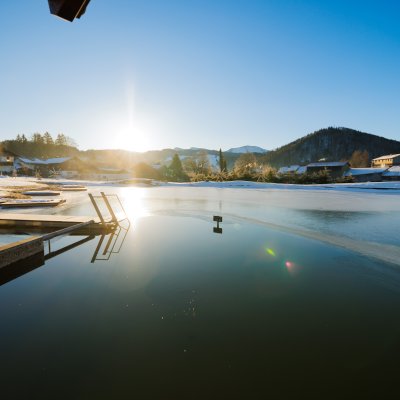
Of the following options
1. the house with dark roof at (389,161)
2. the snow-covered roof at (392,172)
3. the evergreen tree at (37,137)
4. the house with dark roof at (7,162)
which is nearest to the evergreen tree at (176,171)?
the house with dark roof at (7,162)

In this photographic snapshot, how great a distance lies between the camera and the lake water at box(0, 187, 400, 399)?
2.07 meters

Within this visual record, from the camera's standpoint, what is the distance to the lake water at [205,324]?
2074mm

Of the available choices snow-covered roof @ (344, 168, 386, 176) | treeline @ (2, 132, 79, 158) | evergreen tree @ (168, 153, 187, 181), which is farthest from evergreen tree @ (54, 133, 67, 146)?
snow-covered roof @ (344, 168, 386, 176)

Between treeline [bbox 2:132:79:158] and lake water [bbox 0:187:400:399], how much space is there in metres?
110

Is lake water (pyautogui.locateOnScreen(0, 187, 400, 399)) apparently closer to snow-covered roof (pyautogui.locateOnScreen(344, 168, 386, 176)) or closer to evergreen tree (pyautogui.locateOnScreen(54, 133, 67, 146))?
snow-covered roof (pyautogui.locateOnScreen(344, 168, 386, 176))

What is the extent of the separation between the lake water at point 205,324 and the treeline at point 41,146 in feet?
362

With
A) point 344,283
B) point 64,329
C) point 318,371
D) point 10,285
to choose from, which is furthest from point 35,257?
point 344,283

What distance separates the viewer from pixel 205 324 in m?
2.84

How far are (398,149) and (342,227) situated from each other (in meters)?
127

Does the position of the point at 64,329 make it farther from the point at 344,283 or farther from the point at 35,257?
the point at 344,283

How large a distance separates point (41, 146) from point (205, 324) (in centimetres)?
12448

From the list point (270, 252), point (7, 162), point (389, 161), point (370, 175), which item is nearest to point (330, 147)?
point (389, 161)

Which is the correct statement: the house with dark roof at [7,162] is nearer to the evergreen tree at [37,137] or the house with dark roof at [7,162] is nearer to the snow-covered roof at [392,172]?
the evergreen tree at [37,137]

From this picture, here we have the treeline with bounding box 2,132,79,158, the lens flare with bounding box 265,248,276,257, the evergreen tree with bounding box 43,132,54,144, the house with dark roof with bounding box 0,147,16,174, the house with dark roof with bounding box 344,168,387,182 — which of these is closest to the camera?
the lens flare with bounding box 265,248,276,257
